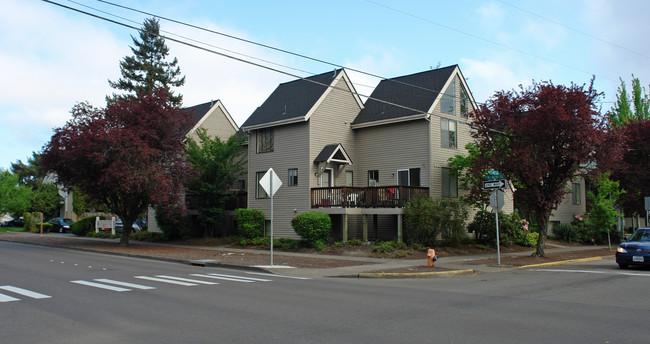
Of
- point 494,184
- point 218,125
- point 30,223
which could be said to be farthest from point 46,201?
point 494,184

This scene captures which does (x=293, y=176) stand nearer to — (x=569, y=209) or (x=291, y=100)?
(x=291, y=100)

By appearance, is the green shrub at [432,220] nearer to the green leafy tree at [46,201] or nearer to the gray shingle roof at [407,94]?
the gray shingle roof at [407,94]

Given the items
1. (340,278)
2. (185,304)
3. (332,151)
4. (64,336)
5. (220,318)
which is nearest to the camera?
(64,336)

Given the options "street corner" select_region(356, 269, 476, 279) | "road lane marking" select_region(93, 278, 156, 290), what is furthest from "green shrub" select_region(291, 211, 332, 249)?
"road lane marking" select_region(93, 278, 156, 290)

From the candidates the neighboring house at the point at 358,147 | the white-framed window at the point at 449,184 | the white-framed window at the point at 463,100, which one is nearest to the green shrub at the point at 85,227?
the neighboring house at the point at 358,147

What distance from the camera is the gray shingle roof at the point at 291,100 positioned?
27.9 meters

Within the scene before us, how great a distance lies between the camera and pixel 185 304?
9297 millimetres

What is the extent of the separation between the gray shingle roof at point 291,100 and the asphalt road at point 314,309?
49.4 ft

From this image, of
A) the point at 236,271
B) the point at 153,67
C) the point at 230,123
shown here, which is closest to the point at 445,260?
the point at 236,271

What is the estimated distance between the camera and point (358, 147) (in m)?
29.3

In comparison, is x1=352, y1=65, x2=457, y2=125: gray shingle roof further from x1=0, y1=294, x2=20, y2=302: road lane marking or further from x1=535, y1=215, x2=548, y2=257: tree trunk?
x1=0, y1=294, x2=20, y2=302: road lane marking

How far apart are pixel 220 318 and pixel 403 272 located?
28.8ft

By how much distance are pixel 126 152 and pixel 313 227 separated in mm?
9500

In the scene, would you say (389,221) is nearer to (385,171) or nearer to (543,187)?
(385,171)
